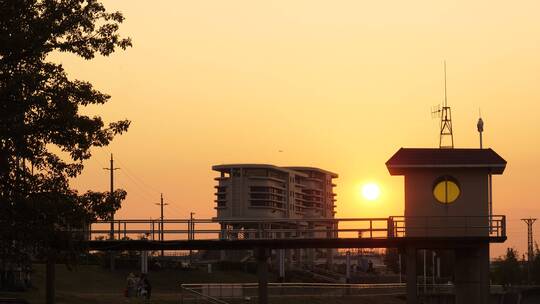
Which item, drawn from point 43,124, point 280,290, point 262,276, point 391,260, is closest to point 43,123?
point 43,124

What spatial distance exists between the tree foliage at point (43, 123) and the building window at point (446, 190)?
62.5ft

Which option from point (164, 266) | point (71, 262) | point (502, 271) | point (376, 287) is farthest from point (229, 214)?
point (71, 262)

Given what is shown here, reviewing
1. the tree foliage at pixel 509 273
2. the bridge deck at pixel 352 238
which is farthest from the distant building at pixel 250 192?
the bridge deck at pixel 352 238

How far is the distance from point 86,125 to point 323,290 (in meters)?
48.8

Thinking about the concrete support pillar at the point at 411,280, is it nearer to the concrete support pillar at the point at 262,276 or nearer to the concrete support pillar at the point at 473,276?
the concrete support pillar at the point at 473,276

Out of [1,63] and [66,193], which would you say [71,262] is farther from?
[1,63]

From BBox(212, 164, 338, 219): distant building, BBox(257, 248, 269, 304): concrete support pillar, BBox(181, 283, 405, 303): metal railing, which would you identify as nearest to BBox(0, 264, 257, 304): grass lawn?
BBox(181, 283, 405, 303): metal railing

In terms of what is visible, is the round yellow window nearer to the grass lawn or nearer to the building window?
the building window

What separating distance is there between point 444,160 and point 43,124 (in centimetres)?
2218

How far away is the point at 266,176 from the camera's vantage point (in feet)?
611

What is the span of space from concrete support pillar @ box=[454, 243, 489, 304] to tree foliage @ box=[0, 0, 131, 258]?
2012 cm

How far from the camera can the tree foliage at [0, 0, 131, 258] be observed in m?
30.9

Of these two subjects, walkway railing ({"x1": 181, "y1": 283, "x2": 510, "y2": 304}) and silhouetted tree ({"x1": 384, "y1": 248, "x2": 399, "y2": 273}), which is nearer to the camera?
walkway railing ({"x1": 181, "y1": 283, "x2": 510, "y2": 304})

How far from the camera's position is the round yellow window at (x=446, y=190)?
4775cm
